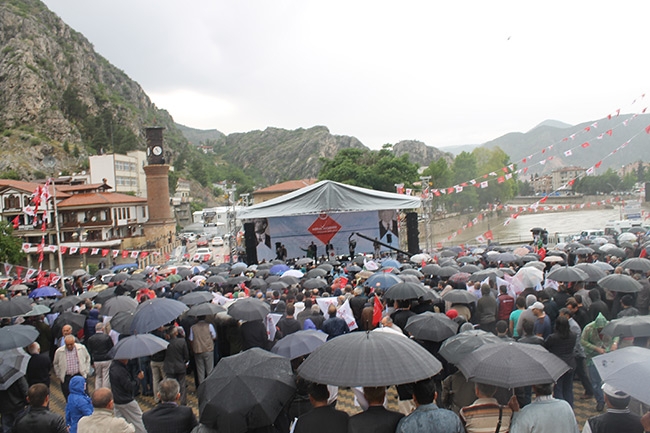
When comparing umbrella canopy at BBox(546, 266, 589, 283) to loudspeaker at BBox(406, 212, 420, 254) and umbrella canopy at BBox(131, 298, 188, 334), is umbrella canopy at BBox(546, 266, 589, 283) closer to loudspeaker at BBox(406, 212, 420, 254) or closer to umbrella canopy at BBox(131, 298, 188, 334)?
umbrella canopy at BBox(131, 298, 188, 334)

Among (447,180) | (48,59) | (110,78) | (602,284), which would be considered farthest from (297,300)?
(110,78)

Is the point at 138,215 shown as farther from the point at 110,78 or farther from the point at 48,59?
the point at 110,78

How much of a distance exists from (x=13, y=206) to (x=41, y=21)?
2745 inches

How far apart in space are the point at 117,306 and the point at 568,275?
752cm

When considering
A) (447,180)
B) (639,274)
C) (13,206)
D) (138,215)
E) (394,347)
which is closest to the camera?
(394,347)

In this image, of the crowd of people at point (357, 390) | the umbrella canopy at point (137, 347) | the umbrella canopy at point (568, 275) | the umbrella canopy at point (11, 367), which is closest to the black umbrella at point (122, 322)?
the crowd of people at point (357, 390)

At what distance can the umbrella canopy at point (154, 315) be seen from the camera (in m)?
6.63

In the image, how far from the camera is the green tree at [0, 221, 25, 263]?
33.1m

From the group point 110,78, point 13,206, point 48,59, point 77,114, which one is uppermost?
point 110,78

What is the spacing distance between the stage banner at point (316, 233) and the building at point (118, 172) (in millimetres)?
42963

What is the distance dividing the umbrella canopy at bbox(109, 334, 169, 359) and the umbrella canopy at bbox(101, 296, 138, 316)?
2666 millimetres

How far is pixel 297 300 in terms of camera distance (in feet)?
28.4

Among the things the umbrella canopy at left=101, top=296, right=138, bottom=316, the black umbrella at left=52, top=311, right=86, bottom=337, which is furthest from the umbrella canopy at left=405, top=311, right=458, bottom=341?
the black umbrella at left=52, top=311, right=86, bottom=337

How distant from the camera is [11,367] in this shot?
5.52m
